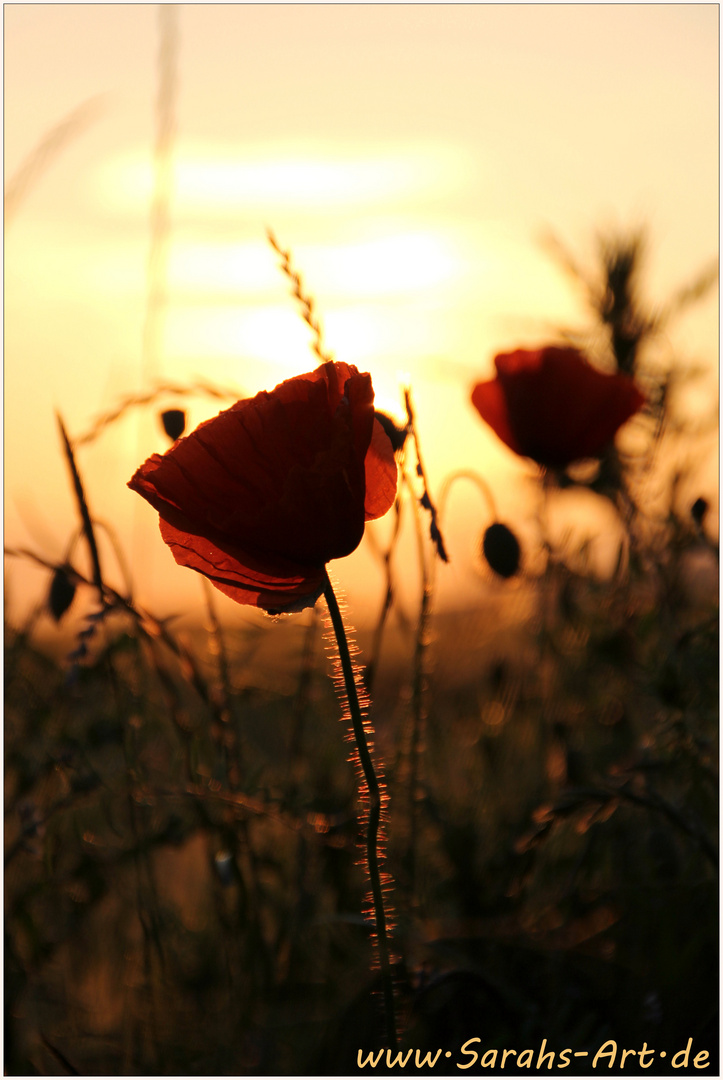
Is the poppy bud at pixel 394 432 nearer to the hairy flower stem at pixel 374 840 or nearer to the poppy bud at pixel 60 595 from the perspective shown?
the hairy flower stem at pixel 374 840

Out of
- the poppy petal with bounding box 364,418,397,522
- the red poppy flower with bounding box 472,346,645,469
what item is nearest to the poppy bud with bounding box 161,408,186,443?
the poppy petal with bounding box 364,418,397,522

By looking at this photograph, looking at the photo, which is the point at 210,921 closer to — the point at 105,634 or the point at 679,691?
the point at 105,634

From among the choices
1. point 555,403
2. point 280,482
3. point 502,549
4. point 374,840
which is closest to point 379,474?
point 280,482

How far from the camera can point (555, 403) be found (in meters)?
1.10

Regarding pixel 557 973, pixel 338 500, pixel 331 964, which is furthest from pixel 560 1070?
pixel 338 500

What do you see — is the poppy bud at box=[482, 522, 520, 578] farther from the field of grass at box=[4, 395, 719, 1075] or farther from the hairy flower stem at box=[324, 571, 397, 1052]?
the hairy flower stem at box=[324, 571, 397, 1052]

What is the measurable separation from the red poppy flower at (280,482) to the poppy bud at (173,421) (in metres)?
0.23

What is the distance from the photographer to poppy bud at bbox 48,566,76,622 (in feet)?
3.07

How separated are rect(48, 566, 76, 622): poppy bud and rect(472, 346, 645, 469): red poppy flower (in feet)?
1.78

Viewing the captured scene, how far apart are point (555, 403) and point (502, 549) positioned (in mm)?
228

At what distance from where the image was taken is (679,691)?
99 cm

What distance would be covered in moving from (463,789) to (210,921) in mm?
395

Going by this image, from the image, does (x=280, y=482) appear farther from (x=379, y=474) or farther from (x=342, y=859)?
(x=342, y=859)

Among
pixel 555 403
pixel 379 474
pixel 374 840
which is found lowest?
pixel 374 840
